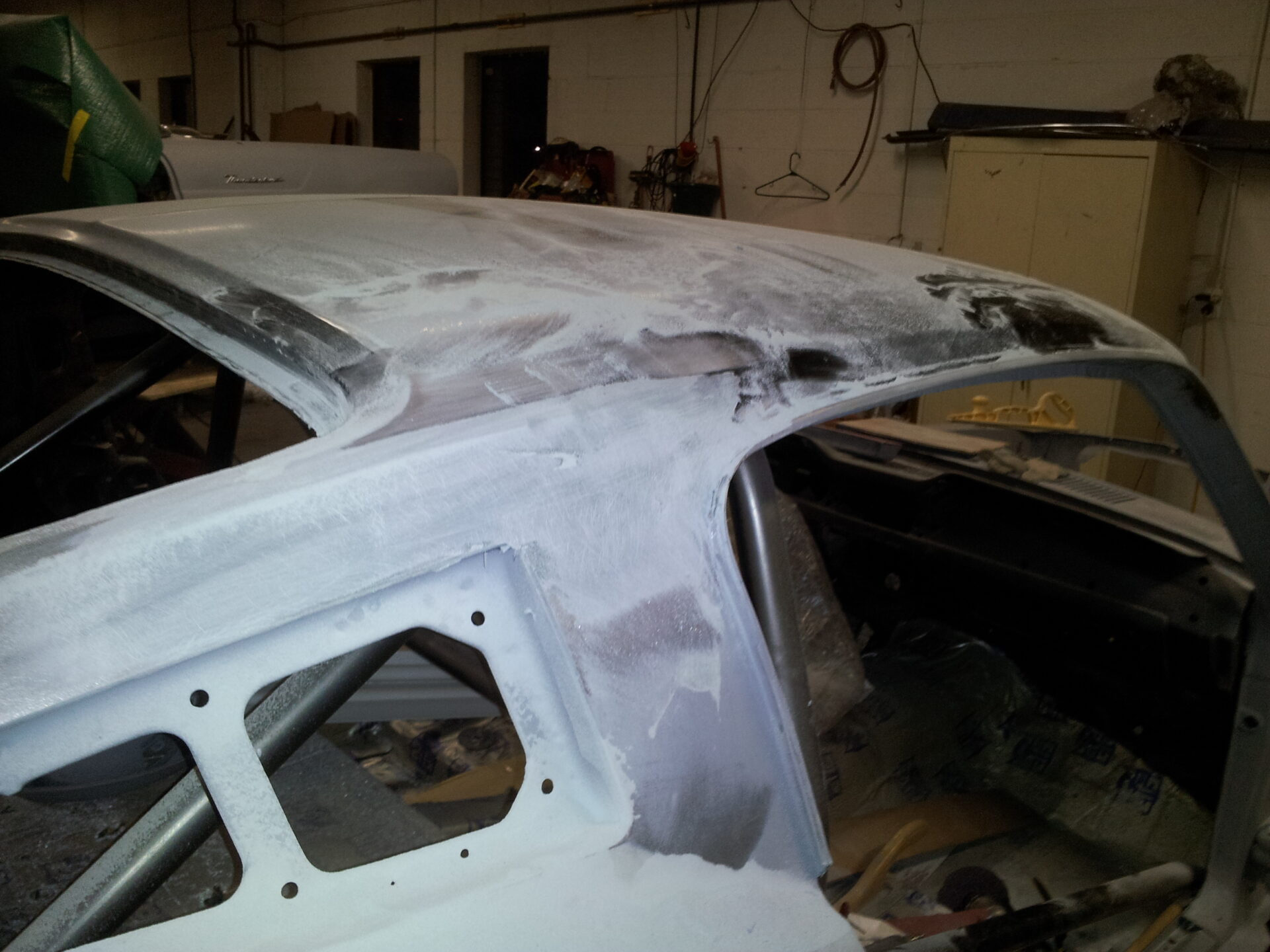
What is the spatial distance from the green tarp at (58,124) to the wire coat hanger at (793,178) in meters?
4.27

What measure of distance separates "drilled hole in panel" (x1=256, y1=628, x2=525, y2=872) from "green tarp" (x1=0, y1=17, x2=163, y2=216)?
1731mm

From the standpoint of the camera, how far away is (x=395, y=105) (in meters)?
9.07

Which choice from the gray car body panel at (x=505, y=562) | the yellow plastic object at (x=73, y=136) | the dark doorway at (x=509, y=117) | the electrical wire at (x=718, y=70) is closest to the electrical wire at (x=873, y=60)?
the electrical wire at (x=718, y=70)

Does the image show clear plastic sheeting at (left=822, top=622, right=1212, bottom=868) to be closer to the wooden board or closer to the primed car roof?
the wooden board

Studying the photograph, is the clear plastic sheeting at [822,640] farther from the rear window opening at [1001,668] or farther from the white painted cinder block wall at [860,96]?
the white painted cinder block wall at [860,96]

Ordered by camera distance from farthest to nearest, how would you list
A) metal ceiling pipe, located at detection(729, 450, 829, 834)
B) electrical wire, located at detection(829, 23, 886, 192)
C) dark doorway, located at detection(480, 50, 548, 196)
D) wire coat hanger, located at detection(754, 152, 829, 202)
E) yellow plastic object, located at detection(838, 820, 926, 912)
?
dark doorway, located at detection(480, 50, 548, 196) < wire coat hanger, located at detection(754, 152, 829, 202) < electrical wire, located at detection(829, 23, 886, 192) < yellow plastic object, located at detection(838, 820, 926, 912) < metal ceiling pipe, located at detection(729, 450, 829, 834)

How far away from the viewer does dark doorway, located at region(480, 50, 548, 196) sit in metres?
8.00

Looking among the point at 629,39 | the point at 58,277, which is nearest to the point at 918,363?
the point at 58,277

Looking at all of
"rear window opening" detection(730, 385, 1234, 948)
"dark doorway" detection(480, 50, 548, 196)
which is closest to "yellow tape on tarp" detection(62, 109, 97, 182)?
"rear window opening" detection(730, 385, 1234, 948)

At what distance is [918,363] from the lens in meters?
0.97

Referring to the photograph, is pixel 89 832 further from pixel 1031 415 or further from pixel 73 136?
pixel 1031 415

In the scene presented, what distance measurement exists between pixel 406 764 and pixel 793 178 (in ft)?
16.9

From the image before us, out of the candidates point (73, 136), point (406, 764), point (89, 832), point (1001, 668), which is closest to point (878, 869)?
point (1001, 668)

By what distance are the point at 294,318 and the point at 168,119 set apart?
12762mm
